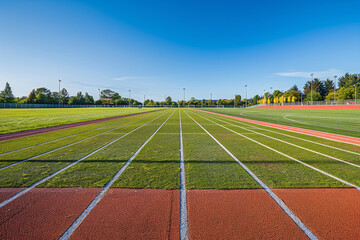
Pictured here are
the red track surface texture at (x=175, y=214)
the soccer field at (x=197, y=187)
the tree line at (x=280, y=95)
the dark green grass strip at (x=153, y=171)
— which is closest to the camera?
the red track surface texture at (x=175, y=214)

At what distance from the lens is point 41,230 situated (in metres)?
2.10

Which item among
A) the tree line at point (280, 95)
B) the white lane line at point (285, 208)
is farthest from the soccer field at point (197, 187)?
the tree line at point (280, 95)

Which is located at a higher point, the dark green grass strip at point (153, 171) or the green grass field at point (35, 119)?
the green grass field at point (35, 119)

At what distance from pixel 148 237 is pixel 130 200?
852 mm

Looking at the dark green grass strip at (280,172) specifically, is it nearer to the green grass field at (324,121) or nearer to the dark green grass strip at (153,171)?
the dark green grass strip at (153,171)

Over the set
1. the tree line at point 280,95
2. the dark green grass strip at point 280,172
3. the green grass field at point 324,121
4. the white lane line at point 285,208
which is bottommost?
the white lane line at point 285,208

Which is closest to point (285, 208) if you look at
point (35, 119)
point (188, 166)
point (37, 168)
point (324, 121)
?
point (188, 166)

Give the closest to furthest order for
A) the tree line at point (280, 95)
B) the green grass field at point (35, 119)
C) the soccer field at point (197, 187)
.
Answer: the soccer field at point (197, 187)
the green grass field at point (35, 119)
the tree line at point (280, 95)

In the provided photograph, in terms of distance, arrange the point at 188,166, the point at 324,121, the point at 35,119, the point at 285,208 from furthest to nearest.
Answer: the point at 35,119, the point at 324,121, the point at 188,166, the point at 285,208

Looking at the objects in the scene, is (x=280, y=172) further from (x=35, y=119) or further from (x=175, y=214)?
(x=35, y=119)

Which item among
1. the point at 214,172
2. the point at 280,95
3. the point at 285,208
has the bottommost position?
the point at 285,208

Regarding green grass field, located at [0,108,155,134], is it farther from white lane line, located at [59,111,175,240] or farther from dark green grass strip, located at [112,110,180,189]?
white lane line, located at [59,111,175,240]

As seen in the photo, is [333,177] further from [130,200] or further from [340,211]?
[130,200]

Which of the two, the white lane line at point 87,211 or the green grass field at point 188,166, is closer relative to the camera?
the white lane line at point 87,211
